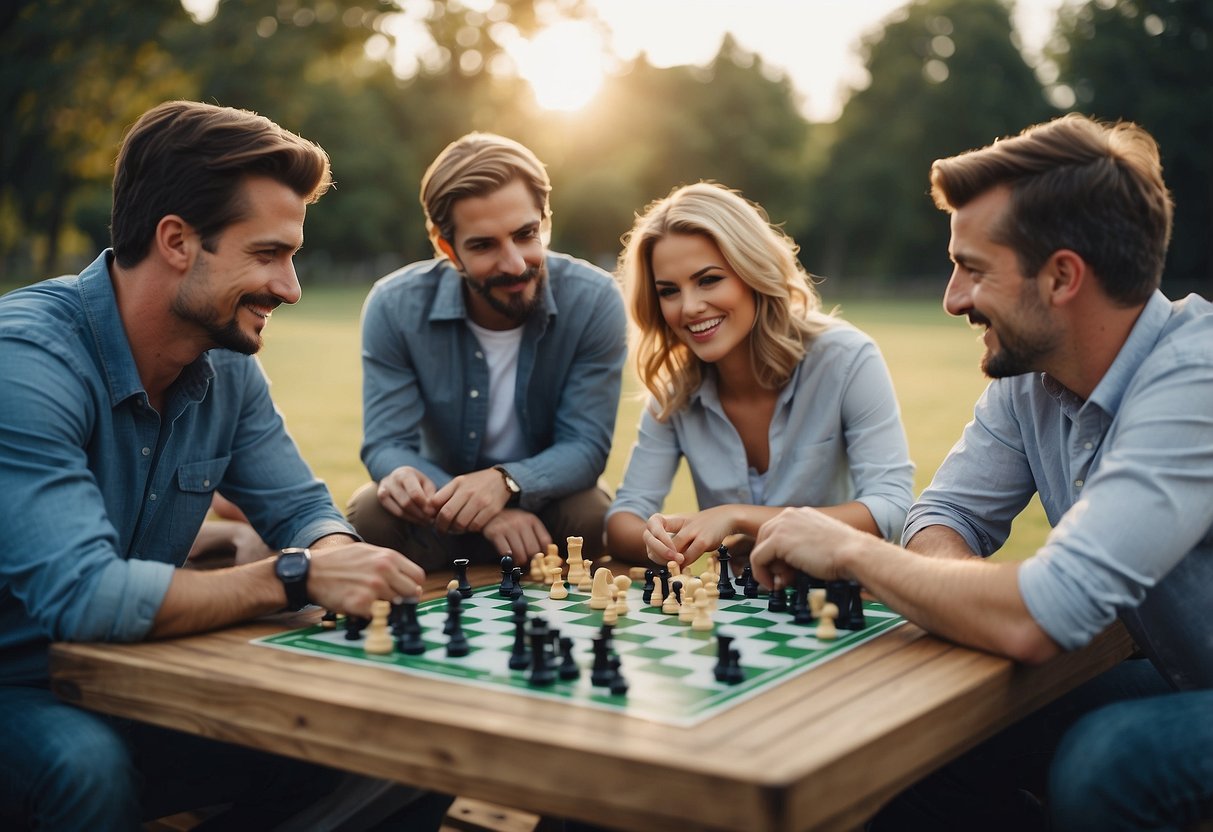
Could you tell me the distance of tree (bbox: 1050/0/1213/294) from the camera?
152ft

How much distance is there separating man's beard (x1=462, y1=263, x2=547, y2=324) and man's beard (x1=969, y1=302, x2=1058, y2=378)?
7.83 feet

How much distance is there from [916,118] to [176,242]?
57.5 metres

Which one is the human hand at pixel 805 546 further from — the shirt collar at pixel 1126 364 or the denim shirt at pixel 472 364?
the denim shirt at pixel 472 364

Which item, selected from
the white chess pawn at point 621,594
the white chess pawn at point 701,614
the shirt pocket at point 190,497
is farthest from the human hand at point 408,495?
the white chess pawn at point 701,614

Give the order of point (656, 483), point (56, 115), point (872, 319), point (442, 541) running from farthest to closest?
point (872, 319), point (56, 115), point (442, 541), point (656, 483)

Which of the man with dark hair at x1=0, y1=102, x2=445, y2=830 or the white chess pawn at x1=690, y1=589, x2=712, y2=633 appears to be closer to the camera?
the man with dark hair at x1=0, y1=102, x2=445, y2=830

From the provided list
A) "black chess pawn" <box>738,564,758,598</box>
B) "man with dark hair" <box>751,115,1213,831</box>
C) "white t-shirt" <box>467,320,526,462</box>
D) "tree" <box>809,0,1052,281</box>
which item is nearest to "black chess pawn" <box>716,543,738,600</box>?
"black chess pawn" <box>738,564,758,598</box>

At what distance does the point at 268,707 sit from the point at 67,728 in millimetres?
603

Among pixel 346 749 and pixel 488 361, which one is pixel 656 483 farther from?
pixel 346 749

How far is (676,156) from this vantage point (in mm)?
61062

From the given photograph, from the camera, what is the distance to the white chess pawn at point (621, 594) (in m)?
3.02

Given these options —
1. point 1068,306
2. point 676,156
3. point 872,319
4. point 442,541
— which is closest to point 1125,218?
point 1068,306

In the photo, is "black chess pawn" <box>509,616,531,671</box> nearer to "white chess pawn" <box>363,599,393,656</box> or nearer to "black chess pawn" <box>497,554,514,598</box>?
"white chess pawn" <box>363,599,393,656</box>

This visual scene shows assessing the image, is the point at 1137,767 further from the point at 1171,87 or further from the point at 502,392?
the point at 1171,87
